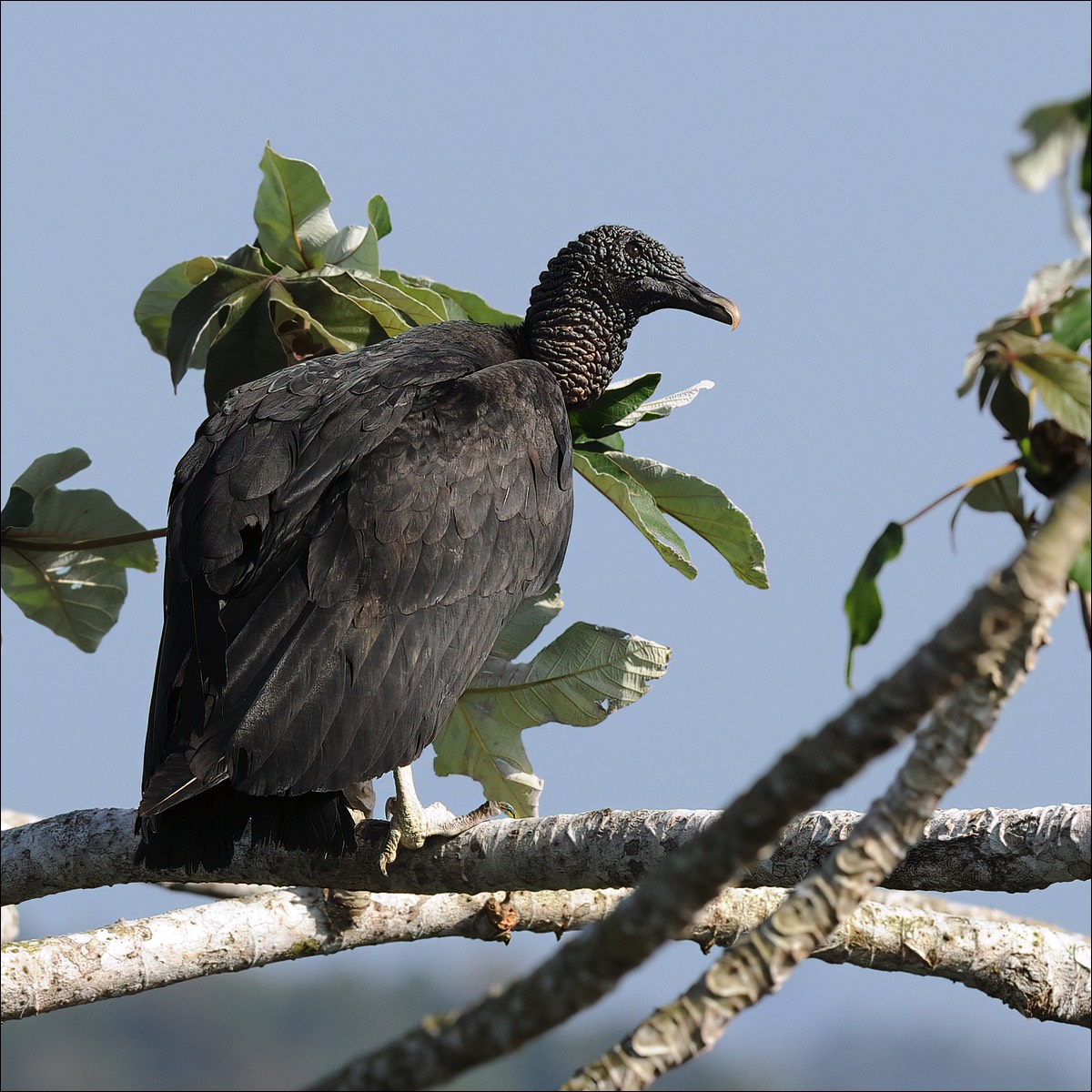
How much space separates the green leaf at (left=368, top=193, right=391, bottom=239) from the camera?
4384 mm

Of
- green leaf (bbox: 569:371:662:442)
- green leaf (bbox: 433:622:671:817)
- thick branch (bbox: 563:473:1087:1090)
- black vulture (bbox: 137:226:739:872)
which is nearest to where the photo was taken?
thick branch (bbox: 563:473:1087:1090)

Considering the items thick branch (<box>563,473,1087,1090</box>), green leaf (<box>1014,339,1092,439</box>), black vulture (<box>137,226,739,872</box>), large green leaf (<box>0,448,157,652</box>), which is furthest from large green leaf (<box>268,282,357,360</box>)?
thick branch (<box>563,473,1087,1090</box>)

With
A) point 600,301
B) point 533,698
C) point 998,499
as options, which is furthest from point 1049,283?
point 600,301

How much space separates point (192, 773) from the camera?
2.74 m

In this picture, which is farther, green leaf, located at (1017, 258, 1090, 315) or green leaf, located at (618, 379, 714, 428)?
green leaf, located at (618, 379, 714, 428)

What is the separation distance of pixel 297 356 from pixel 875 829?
10.3 ft

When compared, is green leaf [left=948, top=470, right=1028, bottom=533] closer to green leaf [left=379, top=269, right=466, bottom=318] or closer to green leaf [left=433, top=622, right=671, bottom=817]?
green leaf [left=433, top=622, right=671, bottom=817]

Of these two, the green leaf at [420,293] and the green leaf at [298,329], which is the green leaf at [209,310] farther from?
the green leaf at [420,293]

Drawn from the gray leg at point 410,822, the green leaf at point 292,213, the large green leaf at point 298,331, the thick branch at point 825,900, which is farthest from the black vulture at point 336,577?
the thick branch at point 825,900

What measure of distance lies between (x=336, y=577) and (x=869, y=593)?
1562mm

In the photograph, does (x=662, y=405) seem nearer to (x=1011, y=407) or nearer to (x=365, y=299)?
(x=365, y=299)

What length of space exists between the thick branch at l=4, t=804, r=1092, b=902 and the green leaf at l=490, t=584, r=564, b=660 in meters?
0.71

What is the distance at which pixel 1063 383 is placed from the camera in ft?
5.45

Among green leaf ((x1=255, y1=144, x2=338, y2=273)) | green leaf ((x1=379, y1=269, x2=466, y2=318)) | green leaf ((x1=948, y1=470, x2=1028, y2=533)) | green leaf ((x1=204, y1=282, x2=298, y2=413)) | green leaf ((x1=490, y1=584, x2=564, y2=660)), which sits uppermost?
green leaf ((x1=255, y1=144, x2=338, y2=273))
